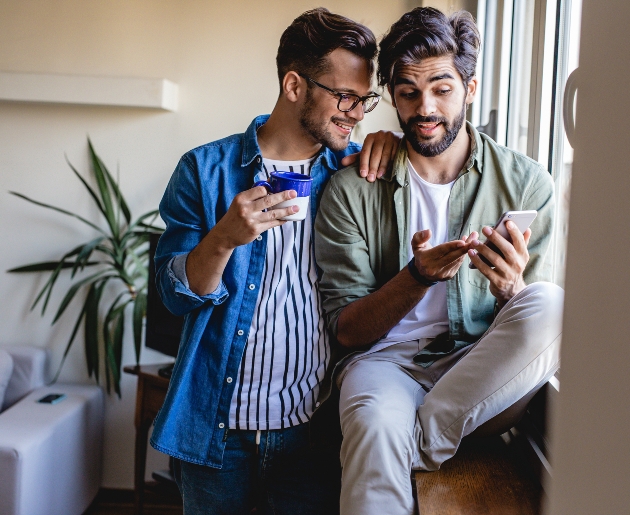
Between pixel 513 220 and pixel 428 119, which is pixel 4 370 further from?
pixel 513 220

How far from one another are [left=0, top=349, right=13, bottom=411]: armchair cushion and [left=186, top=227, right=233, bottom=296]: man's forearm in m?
2.11

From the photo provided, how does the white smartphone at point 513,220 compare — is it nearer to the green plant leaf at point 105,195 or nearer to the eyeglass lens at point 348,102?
the eyeglass lens at point 348,102

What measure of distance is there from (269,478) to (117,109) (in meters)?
2.29

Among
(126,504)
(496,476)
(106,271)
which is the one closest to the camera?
(496,476)

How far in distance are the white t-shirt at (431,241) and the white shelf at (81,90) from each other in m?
1.89

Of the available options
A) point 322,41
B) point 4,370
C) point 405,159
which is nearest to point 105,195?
point 4,370

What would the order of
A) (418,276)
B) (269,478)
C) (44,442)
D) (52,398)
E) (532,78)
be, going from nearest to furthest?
(418,276), (269,478), (532,78), (44,442), (52,398)

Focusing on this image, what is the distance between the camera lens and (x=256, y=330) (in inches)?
64.7

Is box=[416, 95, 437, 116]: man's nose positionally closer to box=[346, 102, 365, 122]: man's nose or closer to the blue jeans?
box=[346, 102, 365, 122]: man's nose

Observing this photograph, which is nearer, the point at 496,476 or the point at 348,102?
the point at 496,476

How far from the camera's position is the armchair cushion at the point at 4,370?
10.6 feet

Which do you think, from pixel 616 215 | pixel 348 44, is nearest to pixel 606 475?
pixel 616 215

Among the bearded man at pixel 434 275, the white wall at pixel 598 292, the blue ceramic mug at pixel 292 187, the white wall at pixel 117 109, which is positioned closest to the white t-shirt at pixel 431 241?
the bearded man at pixel 434 275

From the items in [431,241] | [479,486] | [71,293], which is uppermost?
[431,241]
